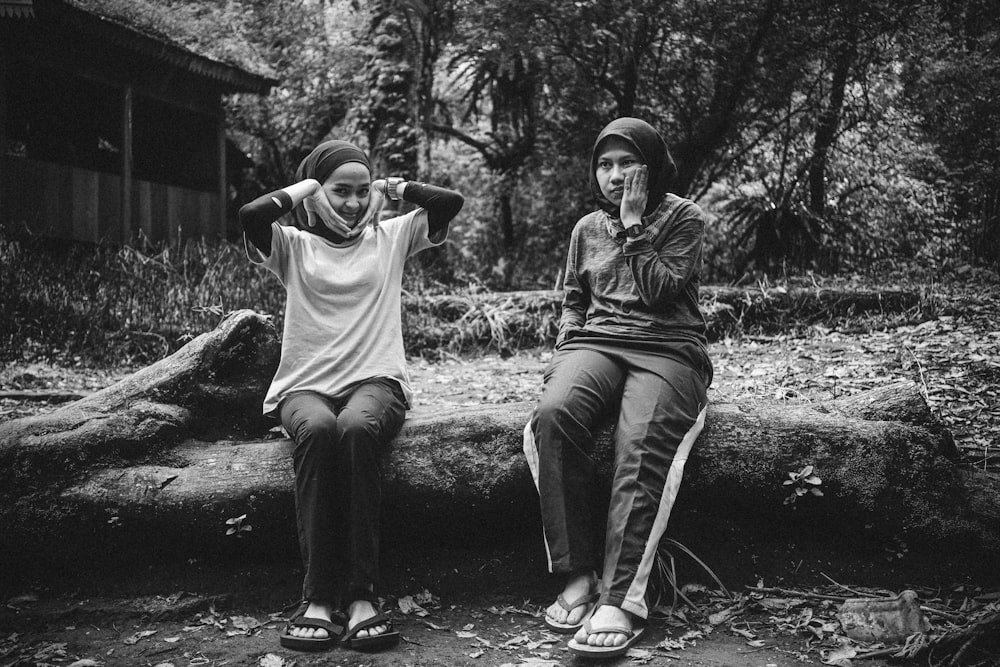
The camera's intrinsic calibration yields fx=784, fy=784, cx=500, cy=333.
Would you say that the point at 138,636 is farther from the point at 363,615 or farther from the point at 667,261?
the point at 667,261

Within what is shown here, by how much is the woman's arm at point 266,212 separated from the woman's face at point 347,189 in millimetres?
122

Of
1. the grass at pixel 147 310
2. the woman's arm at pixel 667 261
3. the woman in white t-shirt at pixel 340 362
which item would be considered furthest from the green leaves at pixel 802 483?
the grass at pixel 147 310

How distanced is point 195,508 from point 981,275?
7876mm

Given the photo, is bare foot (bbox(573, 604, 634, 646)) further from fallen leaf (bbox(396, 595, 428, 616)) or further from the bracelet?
the bracelet

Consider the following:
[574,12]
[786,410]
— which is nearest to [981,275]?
[574,12]

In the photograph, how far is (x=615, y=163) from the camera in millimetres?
3172

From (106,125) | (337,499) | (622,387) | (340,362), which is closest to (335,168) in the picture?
(340,362)

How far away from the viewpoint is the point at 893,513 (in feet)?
9.50

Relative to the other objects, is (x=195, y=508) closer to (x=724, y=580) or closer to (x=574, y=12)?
(x=724, y=580)

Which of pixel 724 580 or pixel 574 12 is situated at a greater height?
pixel 574 12

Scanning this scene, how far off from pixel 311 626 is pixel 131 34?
902cm

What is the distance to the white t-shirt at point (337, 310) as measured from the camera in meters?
3.11

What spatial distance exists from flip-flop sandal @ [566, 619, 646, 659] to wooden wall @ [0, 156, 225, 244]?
8.12 meters

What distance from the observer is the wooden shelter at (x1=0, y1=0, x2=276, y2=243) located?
9.18 m
